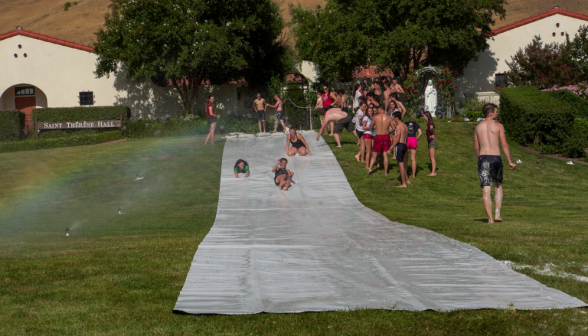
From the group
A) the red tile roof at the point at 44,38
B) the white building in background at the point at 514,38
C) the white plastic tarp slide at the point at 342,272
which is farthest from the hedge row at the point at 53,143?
the white building in background at the point at 514,38

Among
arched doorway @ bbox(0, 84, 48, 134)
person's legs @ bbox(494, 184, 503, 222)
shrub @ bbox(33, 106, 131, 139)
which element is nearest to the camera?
person's legs @ bbox(494, 184, 503, 222)

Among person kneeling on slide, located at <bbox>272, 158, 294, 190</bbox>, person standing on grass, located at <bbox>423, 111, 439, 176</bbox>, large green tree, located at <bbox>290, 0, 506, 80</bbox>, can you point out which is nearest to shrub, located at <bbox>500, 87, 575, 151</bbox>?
person standing on grass, located at <bbox>423, 111, 439, 176</bbox>

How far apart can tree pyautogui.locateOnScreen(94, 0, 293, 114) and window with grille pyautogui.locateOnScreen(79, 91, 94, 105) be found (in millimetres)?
2054

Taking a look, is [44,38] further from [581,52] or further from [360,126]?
[581,52]

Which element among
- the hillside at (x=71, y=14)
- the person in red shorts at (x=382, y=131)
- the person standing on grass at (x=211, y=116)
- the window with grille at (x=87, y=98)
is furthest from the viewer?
the hillside at (x=71, y=14)

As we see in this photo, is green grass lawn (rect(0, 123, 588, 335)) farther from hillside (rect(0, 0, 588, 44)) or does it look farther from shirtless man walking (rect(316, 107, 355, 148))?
hillside (rect(0, 0, 588, 44))

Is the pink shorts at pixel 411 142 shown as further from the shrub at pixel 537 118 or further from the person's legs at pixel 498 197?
the shrub at pixel 537 118

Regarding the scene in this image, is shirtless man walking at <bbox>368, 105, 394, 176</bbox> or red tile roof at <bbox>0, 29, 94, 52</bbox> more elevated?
red tile roof at <bbox>0, 29, 94, 52</bbox>

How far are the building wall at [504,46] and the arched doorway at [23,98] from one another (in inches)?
1113

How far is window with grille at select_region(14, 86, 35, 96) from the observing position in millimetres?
37531

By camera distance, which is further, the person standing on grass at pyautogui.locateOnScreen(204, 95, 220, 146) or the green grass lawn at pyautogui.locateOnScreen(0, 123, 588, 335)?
the person standing on grass at pyautogui.locateOnScreen(204, 95, 220, 146)

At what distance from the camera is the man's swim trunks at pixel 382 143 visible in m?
17.0

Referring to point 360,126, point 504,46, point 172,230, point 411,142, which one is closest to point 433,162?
point 411,142

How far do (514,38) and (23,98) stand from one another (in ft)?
109
